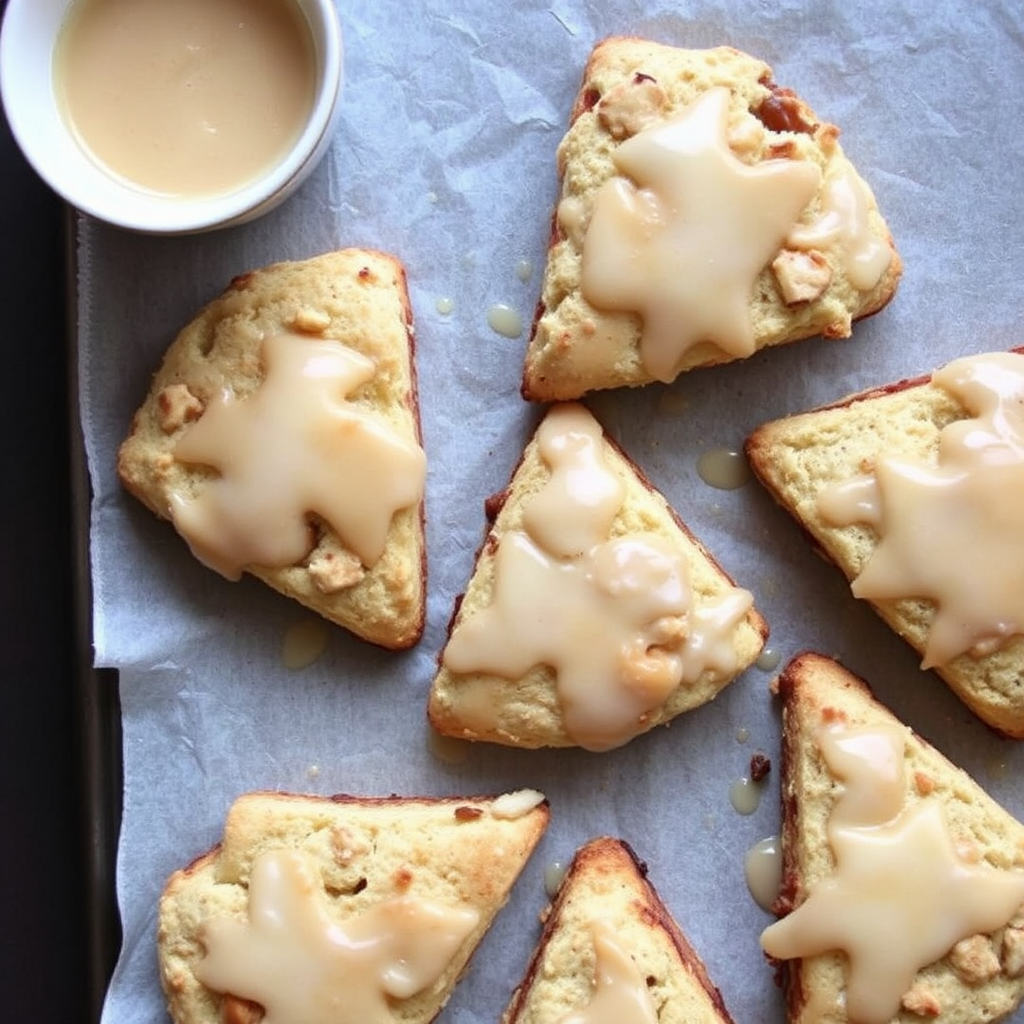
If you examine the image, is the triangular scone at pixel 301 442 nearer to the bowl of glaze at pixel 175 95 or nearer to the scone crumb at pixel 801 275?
the bowl of glaze at pixel 175 95

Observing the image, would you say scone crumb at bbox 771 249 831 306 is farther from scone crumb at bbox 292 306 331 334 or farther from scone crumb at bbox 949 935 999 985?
scone crumb at bbox 949 935 999 985

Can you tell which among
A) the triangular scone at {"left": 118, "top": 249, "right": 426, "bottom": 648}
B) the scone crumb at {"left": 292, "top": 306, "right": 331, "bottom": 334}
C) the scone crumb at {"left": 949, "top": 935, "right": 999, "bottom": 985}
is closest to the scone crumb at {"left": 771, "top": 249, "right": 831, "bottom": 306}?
the triangular scone at {"left": 118, "top": 249, "right": 426, "bottom": 648}

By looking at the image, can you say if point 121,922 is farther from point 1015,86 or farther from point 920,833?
point 1015,86

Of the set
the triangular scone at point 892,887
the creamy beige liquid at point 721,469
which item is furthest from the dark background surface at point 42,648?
the triangular scone at point 892,887

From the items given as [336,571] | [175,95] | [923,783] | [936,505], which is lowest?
[923,783]

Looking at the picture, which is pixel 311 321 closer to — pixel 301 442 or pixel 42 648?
pixel 301 442

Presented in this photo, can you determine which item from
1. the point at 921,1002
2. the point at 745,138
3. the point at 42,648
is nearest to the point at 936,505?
the point at 745,138
